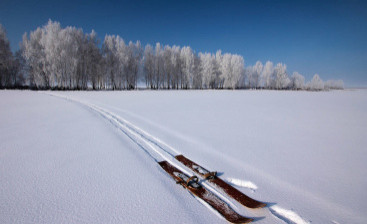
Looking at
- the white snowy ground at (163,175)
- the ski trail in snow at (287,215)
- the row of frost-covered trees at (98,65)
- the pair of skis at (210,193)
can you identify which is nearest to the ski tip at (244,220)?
the pair of skis at (210,193)

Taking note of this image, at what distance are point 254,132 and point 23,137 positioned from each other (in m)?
6.32

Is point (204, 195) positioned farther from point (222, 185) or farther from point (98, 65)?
point (98, 65)

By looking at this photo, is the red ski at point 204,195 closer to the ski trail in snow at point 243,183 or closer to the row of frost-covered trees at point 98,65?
the ski trail in snow at point 243,183

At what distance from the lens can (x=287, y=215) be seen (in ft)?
5.97

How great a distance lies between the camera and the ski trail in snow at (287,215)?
5.74 feet

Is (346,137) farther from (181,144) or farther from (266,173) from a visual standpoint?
(181,144)

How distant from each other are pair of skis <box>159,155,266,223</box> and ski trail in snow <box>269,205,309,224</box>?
132 millimetres

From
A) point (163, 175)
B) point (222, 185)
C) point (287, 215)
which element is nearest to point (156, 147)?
point (163, 175)

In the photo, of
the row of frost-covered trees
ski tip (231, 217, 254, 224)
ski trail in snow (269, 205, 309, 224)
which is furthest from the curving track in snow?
the row of frost-covered trees

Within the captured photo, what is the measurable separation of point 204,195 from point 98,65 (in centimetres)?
3652

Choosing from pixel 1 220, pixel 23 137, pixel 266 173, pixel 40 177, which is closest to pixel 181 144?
pixel 266 173

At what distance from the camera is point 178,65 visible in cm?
4425

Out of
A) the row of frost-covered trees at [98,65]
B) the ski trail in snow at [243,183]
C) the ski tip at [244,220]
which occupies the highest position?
the row of frost-covered trees at [98,65]

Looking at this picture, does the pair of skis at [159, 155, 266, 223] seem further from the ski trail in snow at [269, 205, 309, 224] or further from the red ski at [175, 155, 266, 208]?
the ski trail in snow at [269, 205, 309, 224]
